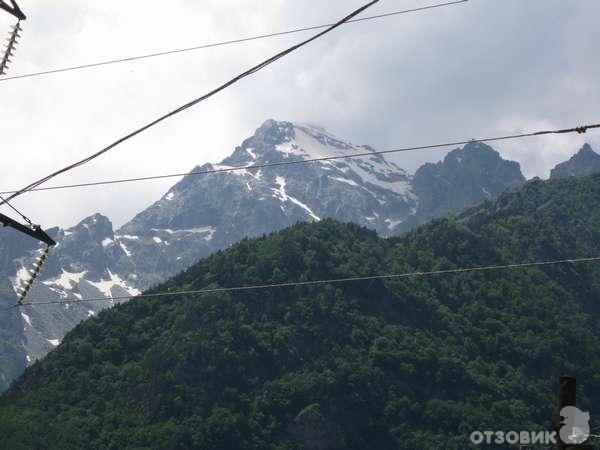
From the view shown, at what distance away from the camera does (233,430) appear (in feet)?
650

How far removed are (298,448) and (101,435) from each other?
40036mm

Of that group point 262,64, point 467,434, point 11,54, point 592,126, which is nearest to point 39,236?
point 11,54

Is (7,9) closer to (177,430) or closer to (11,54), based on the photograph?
(11,54)

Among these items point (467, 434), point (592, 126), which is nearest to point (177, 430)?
point (467, 434)

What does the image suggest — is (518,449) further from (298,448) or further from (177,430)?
(177,430)

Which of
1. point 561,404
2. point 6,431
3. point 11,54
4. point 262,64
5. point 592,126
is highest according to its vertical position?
point 6,431

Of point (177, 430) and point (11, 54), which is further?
point (177, 430)

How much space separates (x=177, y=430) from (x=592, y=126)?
6935 inches

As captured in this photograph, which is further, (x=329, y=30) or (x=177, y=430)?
(x=177, y=430)

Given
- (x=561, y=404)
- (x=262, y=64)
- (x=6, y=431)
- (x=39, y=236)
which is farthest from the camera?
(x=6, y=431)

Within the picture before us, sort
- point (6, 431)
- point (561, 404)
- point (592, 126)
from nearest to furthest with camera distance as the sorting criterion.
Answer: point (561, 404) < point (592, 126) < point (6, 431)

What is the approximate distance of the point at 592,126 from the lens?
24.5 meters

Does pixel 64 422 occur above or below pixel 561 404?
above

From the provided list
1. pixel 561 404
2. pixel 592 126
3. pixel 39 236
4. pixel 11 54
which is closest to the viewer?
pixel 561 404
